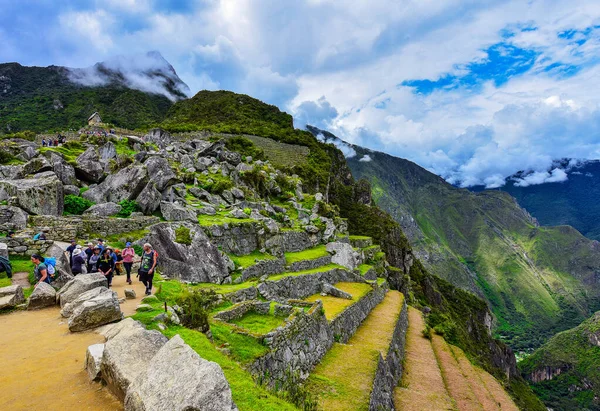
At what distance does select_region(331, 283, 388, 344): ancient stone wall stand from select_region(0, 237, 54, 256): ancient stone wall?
1213cm

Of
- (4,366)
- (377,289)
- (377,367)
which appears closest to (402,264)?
(377,289)

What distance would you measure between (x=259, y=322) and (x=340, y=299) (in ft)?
29.2

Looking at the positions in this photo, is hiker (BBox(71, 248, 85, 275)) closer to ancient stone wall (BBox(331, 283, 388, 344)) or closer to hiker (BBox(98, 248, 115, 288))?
hiker (BBox(98, 248, 115, 288))

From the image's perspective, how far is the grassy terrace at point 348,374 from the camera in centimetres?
977

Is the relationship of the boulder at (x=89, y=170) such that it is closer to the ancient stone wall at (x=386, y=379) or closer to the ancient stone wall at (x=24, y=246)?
the ancient stone wall at (x=24, y=246)

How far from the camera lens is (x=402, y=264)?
6144 cm

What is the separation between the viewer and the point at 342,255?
2664cm

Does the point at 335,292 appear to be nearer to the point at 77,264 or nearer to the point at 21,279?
the point at 77,264

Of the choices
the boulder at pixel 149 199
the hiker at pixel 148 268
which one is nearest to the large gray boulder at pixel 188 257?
the boulder at pixel 149 199

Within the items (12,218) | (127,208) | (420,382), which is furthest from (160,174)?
(420,382)

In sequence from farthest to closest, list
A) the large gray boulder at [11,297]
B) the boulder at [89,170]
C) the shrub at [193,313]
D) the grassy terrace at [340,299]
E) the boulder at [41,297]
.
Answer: the boulder at [89,170] → the grassy terrace at [340,299] → the boulder at [41,297] → the large gray boulder at [11,297] → the shrub at [193,313]

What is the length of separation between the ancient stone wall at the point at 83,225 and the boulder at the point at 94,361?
11.2 m

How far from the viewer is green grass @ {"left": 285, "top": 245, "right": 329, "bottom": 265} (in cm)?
2258

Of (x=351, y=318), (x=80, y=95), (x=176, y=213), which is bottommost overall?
(x=351, y=318)
